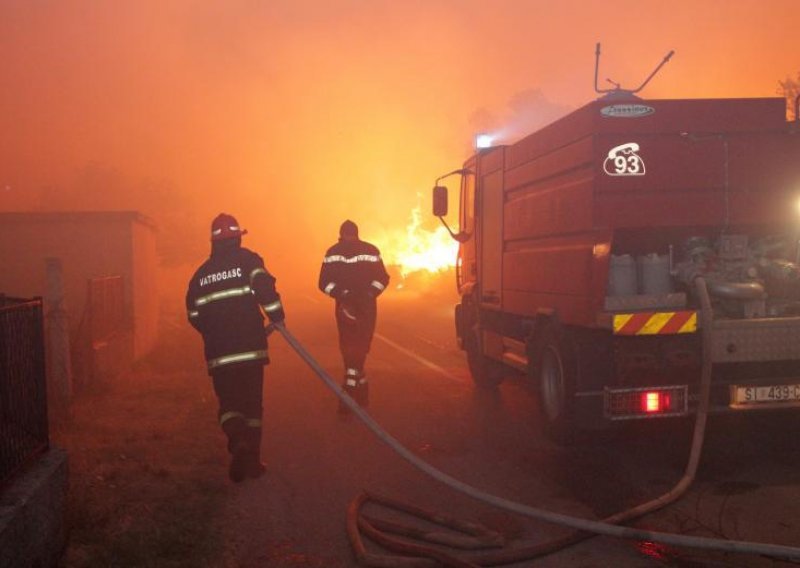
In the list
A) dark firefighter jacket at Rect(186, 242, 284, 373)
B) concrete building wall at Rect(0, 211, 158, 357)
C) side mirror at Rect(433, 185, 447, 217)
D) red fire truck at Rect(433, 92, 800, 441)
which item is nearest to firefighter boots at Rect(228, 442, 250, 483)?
dark firefighter jacket at Rect(186, 242, 284, 373)

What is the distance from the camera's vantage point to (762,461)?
589 centimetres

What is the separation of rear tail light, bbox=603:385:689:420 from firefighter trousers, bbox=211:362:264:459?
2.68 m

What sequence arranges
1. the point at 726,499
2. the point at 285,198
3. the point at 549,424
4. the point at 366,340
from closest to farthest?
the point at 726,499 → the point at 549,424 → the point at 366,340 → the point at 285,198

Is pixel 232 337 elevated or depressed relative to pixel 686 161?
depressed

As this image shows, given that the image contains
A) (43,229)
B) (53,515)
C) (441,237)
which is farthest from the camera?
(441,237)

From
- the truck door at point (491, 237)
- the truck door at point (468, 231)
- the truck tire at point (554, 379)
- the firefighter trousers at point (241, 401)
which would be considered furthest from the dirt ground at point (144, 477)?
the truck door at point (468, 231)

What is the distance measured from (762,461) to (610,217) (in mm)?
2172

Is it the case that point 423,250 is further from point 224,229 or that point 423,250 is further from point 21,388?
point 21,388

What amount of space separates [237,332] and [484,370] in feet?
14.2

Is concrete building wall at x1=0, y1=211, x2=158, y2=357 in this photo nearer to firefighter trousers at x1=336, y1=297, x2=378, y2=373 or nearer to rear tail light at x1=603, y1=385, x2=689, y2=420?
firefighter trousers at x1=336, y1=297, x2=378, y2=373

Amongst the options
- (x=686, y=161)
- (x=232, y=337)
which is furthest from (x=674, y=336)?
(x=232, y=337)

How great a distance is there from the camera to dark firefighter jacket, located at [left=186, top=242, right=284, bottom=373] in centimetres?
588

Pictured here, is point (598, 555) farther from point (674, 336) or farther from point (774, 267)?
point (774, 267)

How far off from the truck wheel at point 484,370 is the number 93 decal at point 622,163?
3.74m
